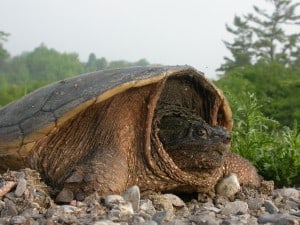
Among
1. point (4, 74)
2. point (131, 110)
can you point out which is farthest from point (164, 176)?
point (4, 74)

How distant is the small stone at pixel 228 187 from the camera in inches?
112

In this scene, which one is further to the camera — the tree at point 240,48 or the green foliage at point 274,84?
the tree at point 240,48

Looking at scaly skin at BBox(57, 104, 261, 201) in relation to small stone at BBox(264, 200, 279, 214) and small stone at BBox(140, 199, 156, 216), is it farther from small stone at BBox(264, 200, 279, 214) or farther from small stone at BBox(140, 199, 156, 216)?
small stone at BBox(264, 200, 279, 214)

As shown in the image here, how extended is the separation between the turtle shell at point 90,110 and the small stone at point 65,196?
8.9 inches

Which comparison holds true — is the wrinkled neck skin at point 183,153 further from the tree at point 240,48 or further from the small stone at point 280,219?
the tree at point 240,48

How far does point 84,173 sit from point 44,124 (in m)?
0.34

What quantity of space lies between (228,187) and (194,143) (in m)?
0.48

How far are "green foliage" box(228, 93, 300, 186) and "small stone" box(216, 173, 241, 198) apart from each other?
50 cm

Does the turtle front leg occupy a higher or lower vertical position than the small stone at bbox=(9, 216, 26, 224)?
higher

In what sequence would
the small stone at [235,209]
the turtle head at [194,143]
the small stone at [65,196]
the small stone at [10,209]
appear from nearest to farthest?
the small stone at [10,209] → the small stone at [235,209] → the small stone at [65,196] → the turtle head at [194,143]

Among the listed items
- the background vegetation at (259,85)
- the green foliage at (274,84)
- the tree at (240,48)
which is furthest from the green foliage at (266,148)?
the tree at (240,48)

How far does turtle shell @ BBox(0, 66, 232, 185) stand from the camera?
2369mm

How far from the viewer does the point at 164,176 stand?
2.61 metres

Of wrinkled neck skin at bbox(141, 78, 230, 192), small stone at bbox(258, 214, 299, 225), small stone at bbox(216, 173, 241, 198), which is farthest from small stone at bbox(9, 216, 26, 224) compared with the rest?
small stone at bbox(216, 173, 241, 198)
